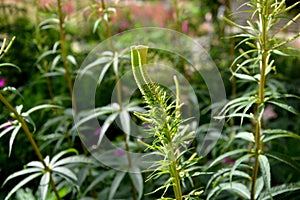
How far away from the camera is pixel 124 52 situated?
1303mm

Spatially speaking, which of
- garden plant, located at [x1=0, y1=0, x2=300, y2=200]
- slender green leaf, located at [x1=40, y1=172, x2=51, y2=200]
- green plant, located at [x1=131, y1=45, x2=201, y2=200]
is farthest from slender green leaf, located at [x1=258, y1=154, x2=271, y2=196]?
slender green leaf, located at [x1=40, y1=172, x2=51, y2=200]

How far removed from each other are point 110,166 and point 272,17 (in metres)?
0.75

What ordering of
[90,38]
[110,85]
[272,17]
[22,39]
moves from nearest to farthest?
[272,17] < [110,85] < [22,39] < [90,38]

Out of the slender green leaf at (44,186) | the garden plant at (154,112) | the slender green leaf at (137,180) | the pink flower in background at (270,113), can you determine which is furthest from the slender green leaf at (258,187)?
the pink flower in background at (270,113)

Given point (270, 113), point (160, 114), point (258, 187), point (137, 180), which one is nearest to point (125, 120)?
point (137, 180)

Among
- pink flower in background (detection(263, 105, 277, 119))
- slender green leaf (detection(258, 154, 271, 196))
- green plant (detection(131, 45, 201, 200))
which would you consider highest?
green plant (detection(131, 45, 201, 200))

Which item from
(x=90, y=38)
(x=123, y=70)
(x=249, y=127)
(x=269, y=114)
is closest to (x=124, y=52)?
(x=123, y=70)

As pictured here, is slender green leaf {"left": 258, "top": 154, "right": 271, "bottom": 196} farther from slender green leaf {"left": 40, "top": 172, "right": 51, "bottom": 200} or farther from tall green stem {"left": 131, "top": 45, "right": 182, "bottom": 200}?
slender green leaf {"left": 40, "top": 172, "right": 51, "bottom": 200}

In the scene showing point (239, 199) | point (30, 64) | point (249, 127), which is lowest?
point (239, 199)

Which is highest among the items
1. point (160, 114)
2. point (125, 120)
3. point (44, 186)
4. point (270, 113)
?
point (160, 114)

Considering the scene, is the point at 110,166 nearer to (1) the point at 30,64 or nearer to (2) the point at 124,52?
(2) the point at 124,52

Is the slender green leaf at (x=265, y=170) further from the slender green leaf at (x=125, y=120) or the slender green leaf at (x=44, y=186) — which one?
the slender green leaf at (x=44, y=186)

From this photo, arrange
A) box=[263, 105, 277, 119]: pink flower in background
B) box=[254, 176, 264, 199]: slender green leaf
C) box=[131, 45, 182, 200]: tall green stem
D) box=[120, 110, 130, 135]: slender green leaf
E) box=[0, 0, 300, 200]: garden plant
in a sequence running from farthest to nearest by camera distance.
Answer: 1. box=[263, 105, 277, 119]: pink flower in background
2. box=[120, 110, 130, 135]: slender green leaf
3. box=[254, 176, 264, 199]: slender green leaf
4. box=[0, 0, 300, 200]: garden plant
5. box=[131, 45, 182, 200]: tall green stem

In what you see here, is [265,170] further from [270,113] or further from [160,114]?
[270,113]
